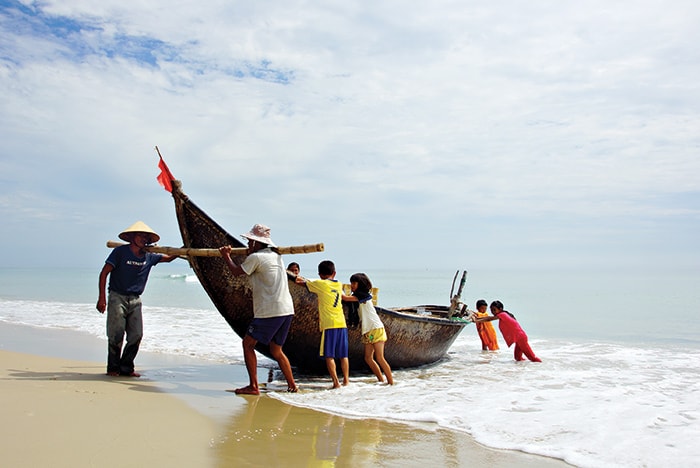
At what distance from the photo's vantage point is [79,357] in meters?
7.58

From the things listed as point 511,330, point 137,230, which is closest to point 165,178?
point 137,230

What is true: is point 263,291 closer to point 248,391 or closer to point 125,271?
point 248,391

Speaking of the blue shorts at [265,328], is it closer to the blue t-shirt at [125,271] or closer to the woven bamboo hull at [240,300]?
the woven bamboo hull at [240,300]

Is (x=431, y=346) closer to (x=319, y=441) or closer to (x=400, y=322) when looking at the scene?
(x=400, y=322)

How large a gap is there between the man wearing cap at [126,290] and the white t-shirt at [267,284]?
1.22 metres

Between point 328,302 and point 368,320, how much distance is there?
601 millimetres

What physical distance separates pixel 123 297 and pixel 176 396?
135 cm

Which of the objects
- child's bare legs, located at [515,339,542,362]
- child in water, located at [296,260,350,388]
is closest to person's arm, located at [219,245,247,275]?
child in water, located at [296,260,350,388]

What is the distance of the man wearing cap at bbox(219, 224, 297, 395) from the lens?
5199 mm

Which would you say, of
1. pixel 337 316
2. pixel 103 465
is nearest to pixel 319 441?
pixel 103 465

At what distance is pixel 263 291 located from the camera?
5.25 metres

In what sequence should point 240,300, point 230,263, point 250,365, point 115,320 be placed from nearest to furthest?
point 230,263 → point 250,365 → point 115,320 → point 240,300

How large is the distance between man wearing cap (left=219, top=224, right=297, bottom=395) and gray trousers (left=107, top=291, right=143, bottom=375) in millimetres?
1301

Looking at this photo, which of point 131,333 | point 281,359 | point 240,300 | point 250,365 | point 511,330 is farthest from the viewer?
point 511,330
